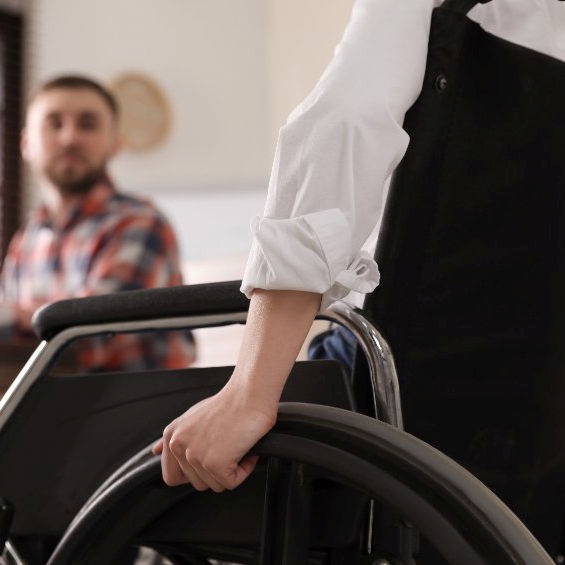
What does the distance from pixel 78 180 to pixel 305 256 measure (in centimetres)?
207

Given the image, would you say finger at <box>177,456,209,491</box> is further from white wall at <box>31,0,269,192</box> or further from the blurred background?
white wall at <box>31,0,269,192</box>

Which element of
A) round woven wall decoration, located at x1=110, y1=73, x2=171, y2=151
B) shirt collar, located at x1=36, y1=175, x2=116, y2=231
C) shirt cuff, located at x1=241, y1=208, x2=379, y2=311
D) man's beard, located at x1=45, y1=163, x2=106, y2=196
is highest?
round woven wall decoration, located at x1=110, y1=73, x2=171, y2=151

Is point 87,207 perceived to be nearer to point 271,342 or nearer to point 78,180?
point 78,180

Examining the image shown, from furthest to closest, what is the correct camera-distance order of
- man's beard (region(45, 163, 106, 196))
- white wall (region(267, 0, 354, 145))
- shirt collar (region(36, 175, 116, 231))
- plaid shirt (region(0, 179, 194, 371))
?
white wall (region(267, 0, 354, 145)), man's beard (region(45, 163, 106, 196)), shirt collar (region(36, 175, 116, 231)), plaid shirt (region(0, 179, 194, 371))

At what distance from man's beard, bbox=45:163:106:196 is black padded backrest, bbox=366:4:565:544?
1.97m

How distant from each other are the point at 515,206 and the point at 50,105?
2.10 metres

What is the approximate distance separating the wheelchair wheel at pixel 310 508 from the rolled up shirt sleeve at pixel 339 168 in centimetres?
11

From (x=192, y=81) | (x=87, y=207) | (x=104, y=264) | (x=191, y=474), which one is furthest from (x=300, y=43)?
(x=191, y=474)

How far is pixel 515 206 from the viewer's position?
0.83 m

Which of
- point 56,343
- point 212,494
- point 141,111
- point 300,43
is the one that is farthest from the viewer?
point 141,111

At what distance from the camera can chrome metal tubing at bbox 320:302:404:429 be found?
74 cm

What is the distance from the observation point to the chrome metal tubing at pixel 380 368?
29.2 inches

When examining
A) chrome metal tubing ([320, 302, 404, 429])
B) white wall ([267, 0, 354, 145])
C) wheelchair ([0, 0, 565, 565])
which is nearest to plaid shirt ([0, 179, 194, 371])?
white wall ([267, 0, 354, 145])

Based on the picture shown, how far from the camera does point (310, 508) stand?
745 millimetres
